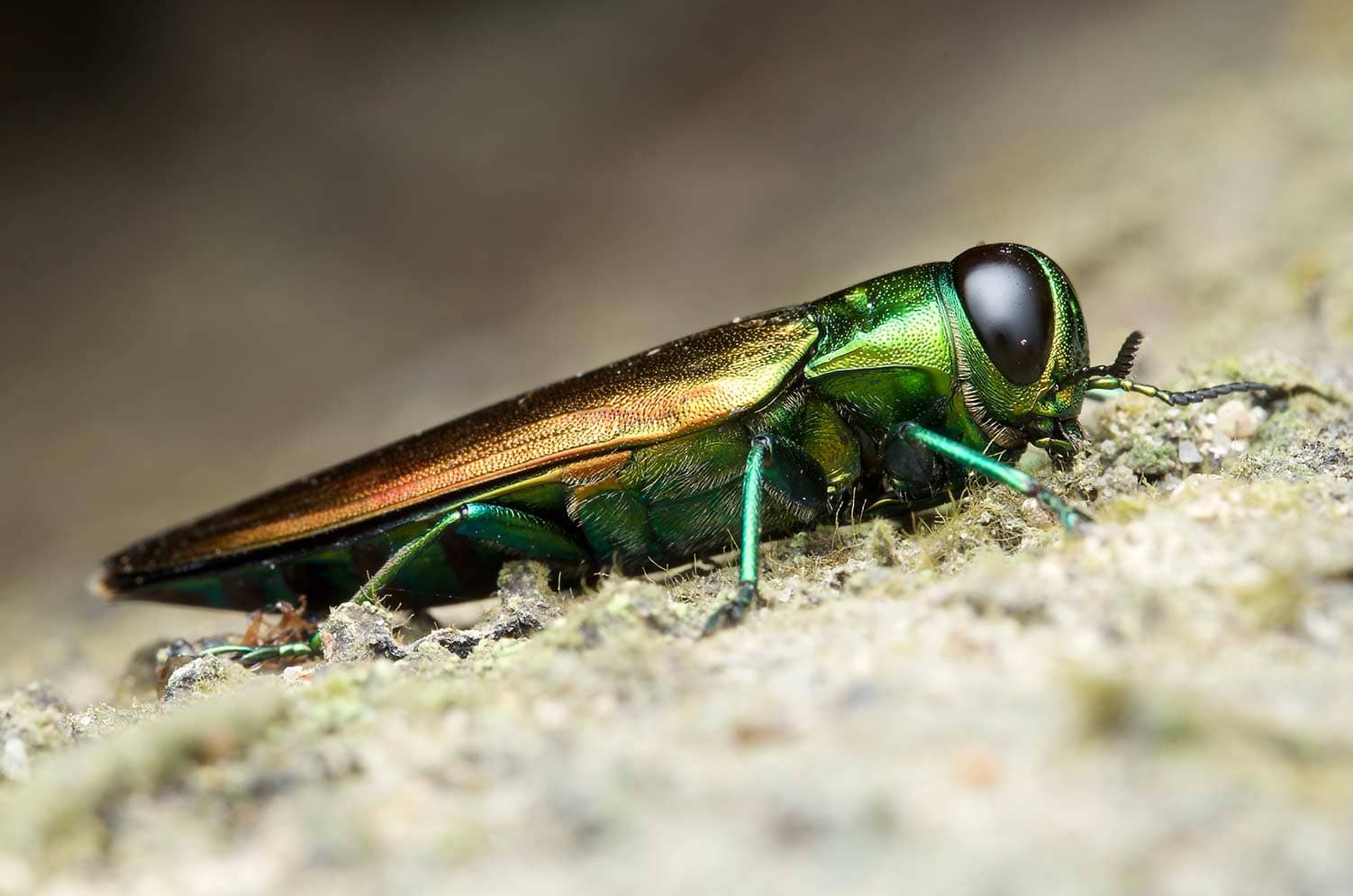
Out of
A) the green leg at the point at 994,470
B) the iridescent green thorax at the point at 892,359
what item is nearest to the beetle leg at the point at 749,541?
the iridescent green thorax at the point at 892,359

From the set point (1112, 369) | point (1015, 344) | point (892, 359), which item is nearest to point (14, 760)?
point (892, 359)

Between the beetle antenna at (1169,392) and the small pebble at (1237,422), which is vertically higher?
the beetle antenna at (1169,392)

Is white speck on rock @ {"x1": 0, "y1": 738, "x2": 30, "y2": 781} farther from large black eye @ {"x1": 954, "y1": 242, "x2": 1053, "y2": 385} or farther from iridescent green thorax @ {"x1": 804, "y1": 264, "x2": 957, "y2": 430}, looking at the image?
large black eye @ {"x1": 954, "y1": 242, "x2": 1053, "y2": 385}

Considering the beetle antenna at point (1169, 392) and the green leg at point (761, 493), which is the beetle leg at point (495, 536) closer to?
the green leg at point (761, 493)

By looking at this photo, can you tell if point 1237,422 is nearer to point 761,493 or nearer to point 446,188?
point 761,493

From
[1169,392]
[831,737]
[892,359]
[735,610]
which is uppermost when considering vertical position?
[892,359]
